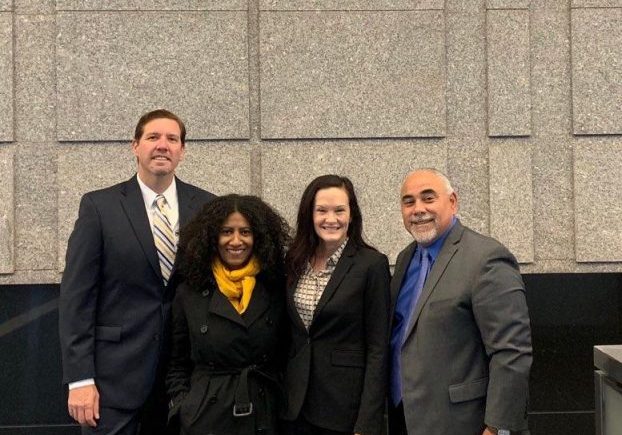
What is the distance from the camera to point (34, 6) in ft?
18.1

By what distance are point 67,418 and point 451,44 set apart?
343cm

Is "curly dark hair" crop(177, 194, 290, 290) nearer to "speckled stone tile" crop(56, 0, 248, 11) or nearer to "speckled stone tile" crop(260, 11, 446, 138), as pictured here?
"speckled stone tile" crop(260, 11, 446, 138)

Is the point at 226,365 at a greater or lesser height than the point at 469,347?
lesser

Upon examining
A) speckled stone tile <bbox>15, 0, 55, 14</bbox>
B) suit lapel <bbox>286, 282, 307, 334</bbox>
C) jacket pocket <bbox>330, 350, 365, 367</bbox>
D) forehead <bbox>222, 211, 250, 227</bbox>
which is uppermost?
speckled stone tile <bbox>15, 0, 55, 14</bbox>

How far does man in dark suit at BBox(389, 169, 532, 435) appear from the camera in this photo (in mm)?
3305

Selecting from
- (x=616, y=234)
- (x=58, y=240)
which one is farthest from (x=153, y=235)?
(x=616, y=234)

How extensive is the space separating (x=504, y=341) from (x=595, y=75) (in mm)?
2961

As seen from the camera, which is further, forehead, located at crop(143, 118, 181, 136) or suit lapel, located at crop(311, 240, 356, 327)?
forehead, located at crop(143, 118, 181, 136)

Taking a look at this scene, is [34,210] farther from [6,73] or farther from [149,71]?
[149,71]

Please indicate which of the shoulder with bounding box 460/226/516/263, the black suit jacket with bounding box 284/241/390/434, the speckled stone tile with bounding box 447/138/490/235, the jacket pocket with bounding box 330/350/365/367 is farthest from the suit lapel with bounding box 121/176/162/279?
the speckled stone tile with bounding box 447/138/490/235

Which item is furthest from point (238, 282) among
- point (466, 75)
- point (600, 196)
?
point (600, 196)

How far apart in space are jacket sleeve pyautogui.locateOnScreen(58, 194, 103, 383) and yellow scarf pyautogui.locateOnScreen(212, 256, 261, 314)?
55 cm

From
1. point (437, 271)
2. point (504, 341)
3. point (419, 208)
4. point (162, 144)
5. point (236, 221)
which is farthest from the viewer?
point (162, 144)

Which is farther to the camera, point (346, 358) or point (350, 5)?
point (350, 5)
